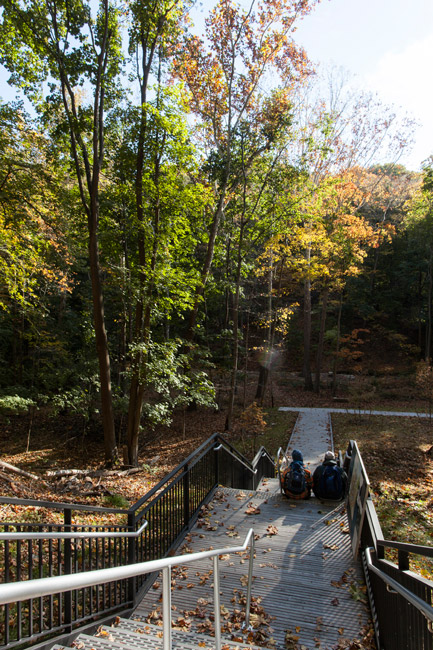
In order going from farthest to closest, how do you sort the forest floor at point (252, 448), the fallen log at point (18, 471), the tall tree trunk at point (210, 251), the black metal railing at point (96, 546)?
1. the tall tree trunk at point (210, 251)
2. the fallen log at point (18, 471)
3. the forest floor at point (252, 448)
4. the black metal railing at point (96, 546)

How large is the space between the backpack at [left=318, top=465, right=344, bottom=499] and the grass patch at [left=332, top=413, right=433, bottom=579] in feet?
2.91

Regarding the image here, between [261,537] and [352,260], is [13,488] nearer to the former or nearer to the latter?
[261,537]

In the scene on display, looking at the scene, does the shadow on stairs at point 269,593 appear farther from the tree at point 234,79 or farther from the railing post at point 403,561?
the tree at point 234,79

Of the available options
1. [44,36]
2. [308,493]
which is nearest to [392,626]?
[308,493]

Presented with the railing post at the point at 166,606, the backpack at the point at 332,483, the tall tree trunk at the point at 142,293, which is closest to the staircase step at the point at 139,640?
the railing post at the point at 166,606

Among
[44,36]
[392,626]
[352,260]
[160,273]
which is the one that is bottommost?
[392,626]

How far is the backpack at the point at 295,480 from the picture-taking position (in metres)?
7.27

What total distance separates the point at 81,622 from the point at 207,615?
1.24 metres

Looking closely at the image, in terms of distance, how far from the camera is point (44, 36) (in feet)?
32.0

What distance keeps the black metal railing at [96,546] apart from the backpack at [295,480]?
52.8 inches

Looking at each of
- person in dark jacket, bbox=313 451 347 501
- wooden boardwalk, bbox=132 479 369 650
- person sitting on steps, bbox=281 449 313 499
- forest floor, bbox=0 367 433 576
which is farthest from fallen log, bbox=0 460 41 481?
person in dark jacket, bbox=313 451 347 501

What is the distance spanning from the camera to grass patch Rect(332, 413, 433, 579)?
21.9ft

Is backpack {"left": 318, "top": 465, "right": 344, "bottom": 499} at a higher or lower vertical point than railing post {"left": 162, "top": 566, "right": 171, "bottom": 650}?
lower

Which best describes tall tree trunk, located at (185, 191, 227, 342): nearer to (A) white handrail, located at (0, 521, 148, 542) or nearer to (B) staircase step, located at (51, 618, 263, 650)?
(A) white handrail, located at (0, 521, 148, 542)
